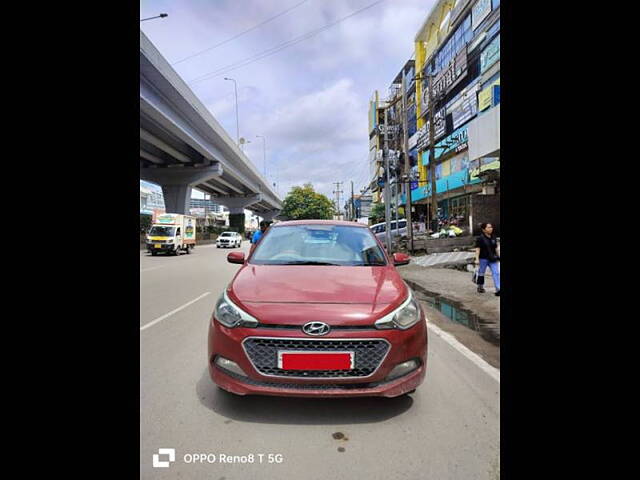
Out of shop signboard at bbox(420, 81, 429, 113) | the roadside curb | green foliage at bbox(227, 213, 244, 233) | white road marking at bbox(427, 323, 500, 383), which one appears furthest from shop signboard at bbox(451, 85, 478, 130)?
green foliage at bbox(227, 213, 244, 233)

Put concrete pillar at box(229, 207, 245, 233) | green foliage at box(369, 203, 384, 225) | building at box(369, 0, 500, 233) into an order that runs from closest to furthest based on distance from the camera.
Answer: building at box(369, 0, 500, 233) < green foliage at box(369, 203, 384, 225) < concrete pillar at box(229, 207, 245, 233)

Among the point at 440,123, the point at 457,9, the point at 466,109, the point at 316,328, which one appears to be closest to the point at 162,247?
the point at 316,328

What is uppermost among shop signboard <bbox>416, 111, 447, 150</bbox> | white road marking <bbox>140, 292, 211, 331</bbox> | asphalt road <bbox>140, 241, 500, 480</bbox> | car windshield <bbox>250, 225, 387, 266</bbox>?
shop signboard <bbox>416, 111, 447, 150</bbox>

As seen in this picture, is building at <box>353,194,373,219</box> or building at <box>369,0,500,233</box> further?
building at <box>353,194,373,219</box>

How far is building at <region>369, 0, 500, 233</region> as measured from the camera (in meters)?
18.1

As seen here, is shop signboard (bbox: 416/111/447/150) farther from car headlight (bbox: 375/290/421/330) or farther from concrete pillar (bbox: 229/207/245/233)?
concrete pillar (bbox: 229/207/245/233)

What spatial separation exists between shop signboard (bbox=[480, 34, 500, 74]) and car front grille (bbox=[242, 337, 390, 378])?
23805 millimetres

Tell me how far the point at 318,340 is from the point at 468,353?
7.30 ft

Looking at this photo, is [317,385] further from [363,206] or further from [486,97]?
[363,206]

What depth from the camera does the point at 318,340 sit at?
79.8 inches

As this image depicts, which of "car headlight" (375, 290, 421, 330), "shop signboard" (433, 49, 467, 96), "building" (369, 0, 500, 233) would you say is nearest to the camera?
"car headlight" (375, 290, 421, 330)

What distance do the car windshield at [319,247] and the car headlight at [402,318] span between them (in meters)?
0.79

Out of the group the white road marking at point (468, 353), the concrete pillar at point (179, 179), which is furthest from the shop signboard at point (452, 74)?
the white road marking at point (468, 353)
